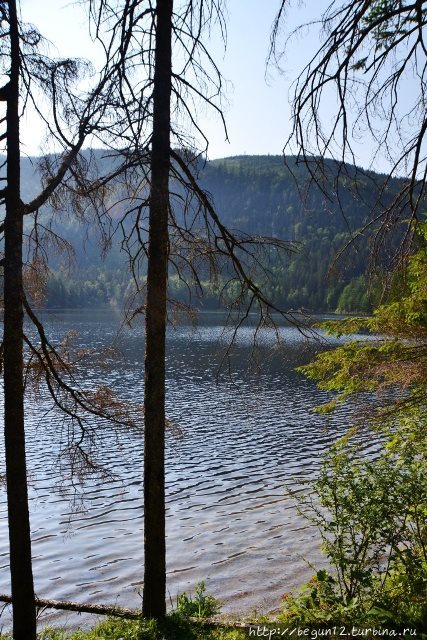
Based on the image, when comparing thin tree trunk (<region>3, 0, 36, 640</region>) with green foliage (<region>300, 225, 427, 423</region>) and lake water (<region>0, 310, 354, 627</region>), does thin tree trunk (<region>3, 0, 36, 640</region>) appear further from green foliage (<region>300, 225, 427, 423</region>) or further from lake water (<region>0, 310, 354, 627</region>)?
green foliage (<region>300, 225, 427, 423</region>)

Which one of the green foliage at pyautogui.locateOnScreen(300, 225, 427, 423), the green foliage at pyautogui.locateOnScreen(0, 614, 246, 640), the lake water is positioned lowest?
the lake water

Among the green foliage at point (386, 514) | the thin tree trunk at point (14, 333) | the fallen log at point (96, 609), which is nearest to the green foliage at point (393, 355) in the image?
the green foliage at point (386, 514)

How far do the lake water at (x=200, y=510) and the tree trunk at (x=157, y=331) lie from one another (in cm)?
80

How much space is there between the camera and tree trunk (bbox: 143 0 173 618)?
663cm

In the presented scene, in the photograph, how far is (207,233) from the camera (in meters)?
7.15

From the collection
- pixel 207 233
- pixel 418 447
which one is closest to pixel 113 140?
pixel 207 233

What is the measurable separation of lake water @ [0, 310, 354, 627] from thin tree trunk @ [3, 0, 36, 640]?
1.40 meters

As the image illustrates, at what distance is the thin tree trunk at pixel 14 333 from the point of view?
6.34 m

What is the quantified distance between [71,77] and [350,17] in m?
Answer: 3.74

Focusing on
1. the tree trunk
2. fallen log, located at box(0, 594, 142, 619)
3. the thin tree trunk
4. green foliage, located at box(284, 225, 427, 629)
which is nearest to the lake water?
fallen log, located at box(0, 594, 142, 619)

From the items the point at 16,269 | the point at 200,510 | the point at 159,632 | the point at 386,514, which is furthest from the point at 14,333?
the point at 200,510

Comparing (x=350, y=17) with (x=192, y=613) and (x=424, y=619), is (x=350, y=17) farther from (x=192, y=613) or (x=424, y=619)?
(x=192, y=613)

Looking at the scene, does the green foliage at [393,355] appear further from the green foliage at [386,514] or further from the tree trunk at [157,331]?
the tree trunk at [157,331]

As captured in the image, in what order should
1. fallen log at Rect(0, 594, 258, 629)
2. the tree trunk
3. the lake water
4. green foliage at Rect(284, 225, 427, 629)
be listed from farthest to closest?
the lake water, fallen log at Rect(0, 594, 258, 629), the tree trunk, green foliage at Rect(284, 225, 427, 629)
